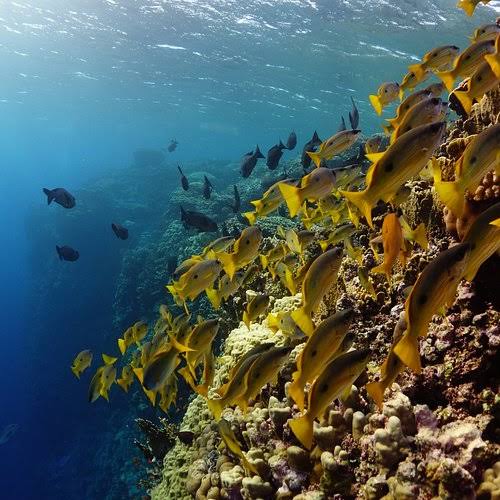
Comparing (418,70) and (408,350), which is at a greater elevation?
(418,70)

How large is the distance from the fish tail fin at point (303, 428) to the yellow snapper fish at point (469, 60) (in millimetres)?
3060

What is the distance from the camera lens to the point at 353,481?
10.5 feet

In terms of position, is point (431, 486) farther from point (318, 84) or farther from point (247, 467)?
point (318, 84)

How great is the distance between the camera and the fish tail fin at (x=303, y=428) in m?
2.15

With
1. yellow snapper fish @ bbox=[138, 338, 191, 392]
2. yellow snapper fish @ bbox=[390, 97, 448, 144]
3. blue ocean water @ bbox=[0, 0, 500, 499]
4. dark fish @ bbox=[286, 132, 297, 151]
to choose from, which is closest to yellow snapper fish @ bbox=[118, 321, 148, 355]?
yellow snapper fish @ bbox=[138, 338, 191, 392]

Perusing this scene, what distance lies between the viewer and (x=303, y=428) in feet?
7.12

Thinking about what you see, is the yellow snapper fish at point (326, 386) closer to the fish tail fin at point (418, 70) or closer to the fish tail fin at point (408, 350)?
the fish tail fin at point (408, 350)

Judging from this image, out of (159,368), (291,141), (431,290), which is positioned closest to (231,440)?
(159,368)

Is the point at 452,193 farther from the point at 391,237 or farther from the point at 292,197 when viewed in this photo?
the point at 292,197

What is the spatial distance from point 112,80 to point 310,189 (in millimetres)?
42489

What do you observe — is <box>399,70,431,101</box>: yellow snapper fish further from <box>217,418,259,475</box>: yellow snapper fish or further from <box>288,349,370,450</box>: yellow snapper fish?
<box>217,418,259,475</box>: yellow snapper fish

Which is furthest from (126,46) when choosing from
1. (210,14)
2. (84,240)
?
(84,240)

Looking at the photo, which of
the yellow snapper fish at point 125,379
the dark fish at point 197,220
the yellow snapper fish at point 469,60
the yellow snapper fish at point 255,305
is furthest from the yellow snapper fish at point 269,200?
the dark fish at point 197,220

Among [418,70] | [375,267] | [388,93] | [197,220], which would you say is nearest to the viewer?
[375,267]
